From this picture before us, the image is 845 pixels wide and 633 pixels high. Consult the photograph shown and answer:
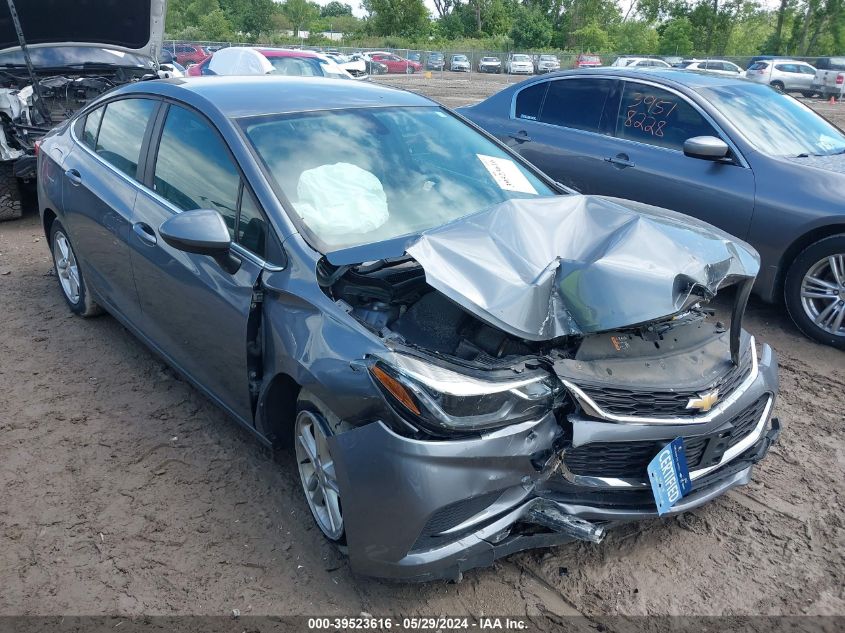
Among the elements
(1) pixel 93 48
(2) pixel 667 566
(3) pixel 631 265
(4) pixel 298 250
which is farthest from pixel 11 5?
(2) pixel 667 566

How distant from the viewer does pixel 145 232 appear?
11.6 ft

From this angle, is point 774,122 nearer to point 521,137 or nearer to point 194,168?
point 521,137

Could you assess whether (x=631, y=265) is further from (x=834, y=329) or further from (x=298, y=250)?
(x=834, y=329)

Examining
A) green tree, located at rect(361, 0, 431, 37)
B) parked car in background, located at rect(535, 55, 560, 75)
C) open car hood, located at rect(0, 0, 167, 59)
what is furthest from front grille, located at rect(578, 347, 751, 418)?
green tree, located at rect(361, 0, 431, 37)

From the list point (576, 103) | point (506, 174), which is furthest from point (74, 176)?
point (576, 103)

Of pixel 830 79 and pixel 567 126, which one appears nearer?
pixel 567 126

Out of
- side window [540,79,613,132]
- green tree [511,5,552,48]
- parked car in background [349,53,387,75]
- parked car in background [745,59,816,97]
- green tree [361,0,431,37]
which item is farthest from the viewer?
green tree [361,0,431,37]

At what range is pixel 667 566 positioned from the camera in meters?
2.69

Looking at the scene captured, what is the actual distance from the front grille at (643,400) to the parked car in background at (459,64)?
165ft

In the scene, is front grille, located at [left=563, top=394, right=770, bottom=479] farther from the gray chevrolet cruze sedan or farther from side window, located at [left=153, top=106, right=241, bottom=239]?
side window, located at [left=153, top=106, right=241, bottom=239]

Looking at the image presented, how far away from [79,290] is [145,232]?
1.59 metres

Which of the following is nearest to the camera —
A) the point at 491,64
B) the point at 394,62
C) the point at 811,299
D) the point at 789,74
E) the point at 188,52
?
the point at 811,299

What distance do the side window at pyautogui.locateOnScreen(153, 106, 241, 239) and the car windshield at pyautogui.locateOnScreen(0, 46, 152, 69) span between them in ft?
16.8

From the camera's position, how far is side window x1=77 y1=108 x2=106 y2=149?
Result: 14.3ft
